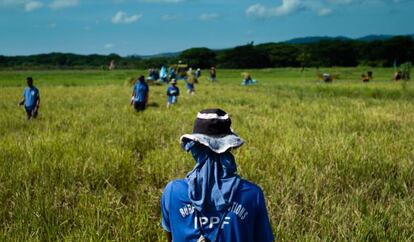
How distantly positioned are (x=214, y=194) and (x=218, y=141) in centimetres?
27

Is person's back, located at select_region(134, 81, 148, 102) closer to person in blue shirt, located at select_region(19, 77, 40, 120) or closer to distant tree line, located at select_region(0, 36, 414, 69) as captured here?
person in blue shirt, located at select_region(19, 77, 40, 120)

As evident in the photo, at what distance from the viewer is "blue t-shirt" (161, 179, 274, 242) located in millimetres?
2678

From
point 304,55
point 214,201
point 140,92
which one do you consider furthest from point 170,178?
point 304,55

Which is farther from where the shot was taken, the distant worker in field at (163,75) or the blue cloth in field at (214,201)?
the distant worker in field at (163,75)

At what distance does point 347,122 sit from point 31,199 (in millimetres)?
8184

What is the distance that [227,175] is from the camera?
2.69 meters

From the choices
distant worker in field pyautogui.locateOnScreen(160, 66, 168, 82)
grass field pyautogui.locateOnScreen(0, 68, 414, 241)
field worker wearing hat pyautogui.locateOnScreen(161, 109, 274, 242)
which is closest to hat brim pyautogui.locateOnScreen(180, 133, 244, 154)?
field worker wearing hat pyautogui.locateOnScreen(161, 109, 274, 242)

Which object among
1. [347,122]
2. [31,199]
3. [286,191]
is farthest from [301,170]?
[347,122]

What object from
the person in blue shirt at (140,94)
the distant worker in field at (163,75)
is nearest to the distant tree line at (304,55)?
the distant worker in field at (163,75)

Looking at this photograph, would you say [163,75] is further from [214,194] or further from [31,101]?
[214,194]

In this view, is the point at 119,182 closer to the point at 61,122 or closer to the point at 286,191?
the point at 286,191

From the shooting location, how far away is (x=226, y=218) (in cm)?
268

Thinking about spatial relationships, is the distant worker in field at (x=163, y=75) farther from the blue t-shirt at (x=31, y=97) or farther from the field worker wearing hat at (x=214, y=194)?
the field worker wearing hat at (x=214, y=194)

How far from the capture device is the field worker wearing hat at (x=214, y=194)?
Answer: 265 cm
